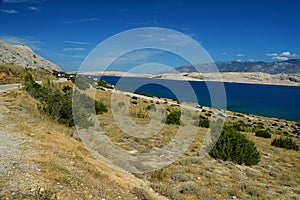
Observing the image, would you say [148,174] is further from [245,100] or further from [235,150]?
[245,100]

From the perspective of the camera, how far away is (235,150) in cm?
1150

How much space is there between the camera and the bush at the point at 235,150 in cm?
1125

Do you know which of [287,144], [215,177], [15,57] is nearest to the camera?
[215,177]

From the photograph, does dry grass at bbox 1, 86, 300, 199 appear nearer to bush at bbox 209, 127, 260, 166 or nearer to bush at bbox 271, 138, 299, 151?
bush at bbox 209, 127, 260, 166

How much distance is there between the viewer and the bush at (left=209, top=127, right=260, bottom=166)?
36.9 feet

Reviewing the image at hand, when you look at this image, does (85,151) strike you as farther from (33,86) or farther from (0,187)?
(33,86)

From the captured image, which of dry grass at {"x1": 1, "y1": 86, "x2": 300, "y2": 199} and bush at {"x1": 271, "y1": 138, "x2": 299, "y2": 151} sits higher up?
dry grass at {"x1": 1, "y1": 86, "x2": 300, "y2": 199}

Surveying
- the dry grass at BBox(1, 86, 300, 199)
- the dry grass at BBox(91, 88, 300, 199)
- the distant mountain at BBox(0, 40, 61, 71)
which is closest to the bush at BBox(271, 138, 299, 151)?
the dry grass at BBox(91, 88, 300, 199)

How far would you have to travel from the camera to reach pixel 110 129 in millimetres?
13805

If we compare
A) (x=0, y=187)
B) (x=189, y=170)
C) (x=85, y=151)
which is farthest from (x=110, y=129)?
(x=0, y=187)

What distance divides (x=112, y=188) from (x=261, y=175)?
6.62 m

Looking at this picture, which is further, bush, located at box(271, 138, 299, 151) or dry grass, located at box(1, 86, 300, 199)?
bush, located at box(271, 138, 299, 151)

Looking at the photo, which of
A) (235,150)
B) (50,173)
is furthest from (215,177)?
(50,173)

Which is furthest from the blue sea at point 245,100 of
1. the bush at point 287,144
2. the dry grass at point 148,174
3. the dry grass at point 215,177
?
the dry grass at point 148,174
